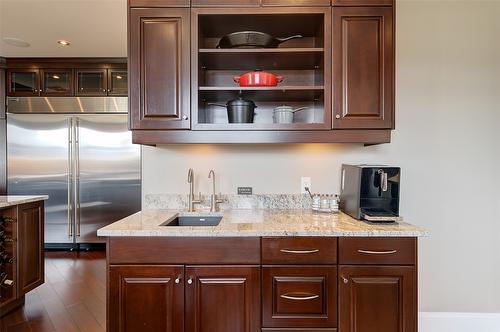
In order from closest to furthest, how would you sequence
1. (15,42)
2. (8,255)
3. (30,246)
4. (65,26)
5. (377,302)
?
1. (377,302)
2. (8,255)
3. (30,246)
4. (65,26)
5. (15,42)

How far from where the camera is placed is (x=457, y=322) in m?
1.89

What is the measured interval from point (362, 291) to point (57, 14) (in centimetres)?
344

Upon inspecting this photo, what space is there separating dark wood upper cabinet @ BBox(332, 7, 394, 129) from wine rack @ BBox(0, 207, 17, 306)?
2697 millimetres

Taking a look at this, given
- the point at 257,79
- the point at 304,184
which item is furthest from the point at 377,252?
the point at 257,79

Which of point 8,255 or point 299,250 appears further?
point 8,255

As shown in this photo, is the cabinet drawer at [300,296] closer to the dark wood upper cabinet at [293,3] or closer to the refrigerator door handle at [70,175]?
the dark wood upper cabinet at [293,3]

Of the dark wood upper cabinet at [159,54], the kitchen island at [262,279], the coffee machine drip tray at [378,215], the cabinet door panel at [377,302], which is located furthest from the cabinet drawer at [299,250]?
the dark wood upper cabinet at [159,54]

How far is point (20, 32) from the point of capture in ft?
9.55

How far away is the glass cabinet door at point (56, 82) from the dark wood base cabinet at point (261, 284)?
327 cm

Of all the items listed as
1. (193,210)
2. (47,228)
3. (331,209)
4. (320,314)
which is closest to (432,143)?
(331,209)

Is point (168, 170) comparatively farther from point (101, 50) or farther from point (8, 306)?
point (101, 50)

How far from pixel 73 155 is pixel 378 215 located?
3.77 m

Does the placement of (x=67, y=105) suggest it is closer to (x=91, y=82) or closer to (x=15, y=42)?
(x=91, y=82)

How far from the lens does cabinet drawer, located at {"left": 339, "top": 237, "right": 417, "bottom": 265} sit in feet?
4.53
